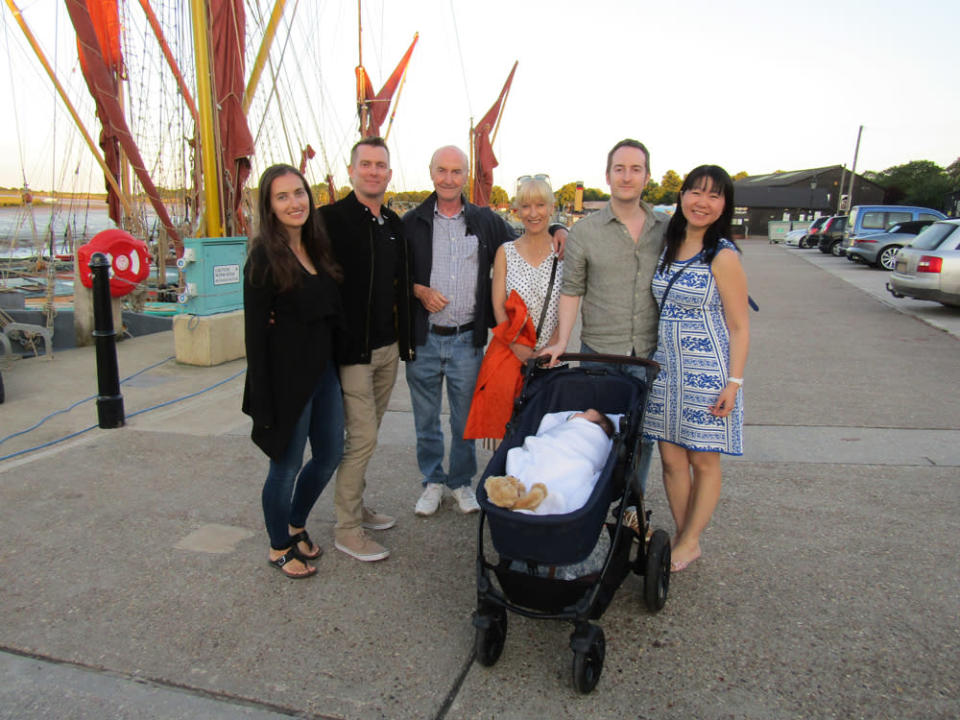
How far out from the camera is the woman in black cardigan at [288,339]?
258 cm

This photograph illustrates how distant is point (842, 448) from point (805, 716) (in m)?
2.92

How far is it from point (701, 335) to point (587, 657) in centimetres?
138

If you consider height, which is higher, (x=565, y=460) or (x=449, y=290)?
(x=449, y=290)

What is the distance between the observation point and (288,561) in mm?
2949

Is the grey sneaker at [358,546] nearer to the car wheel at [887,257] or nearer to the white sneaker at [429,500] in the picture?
the white sneaker at [429,500]

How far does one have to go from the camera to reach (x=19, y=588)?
2787mm

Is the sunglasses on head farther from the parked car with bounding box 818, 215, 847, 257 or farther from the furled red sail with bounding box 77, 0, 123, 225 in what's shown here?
the parked car with bounding box 818, 215, 847, 257

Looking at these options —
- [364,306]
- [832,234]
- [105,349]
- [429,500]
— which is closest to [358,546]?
[429,500]

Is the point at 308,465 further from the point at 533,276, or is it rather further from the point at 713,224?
the point at 713,224

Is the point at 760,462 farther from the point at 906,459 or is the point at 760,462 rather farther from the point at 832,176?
the point at 832,176

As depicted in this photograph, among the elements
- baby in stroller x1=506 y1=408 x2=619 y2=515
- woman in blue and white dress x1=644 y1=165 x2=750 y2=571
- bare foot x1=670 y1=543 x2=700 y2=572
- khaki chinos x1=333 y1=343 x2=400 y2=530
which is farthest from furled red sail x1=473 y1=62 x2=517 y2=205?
baby in stroller x1=506 y1=408 x2=619 y2=515

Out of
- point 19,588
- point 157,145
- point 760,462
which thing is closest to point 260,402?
point 19,588

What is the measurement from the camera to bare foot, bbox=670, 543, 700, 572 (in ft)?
9.64

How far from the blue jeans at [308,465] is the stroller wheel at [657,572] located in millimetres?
1409
